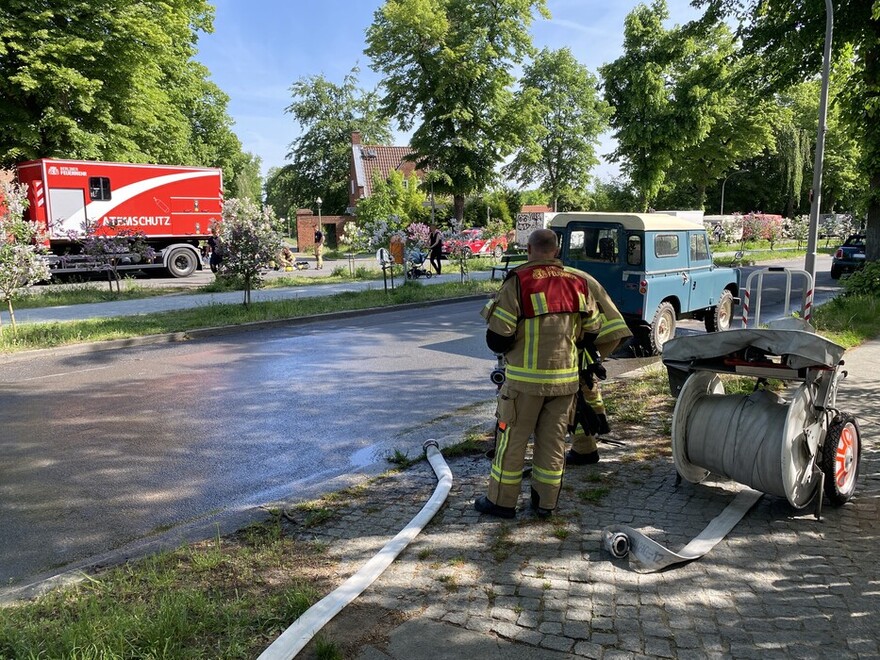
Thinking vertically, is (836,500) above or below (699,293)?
below

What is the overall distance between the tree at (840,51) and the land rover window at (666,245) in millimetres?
5821

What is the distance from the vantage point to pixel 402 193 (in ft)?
147

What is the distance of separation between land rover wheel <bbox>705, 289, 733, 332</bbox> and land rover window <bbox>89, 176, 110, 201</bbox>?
64.9 ft

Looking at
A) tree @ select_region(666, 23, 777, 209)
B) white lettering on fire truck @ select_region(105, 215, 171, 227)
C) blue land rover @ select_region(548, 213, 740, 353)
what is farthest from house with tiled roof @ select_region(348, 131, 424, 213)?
blue land rover @ select_region(548, 213, 740, 353)

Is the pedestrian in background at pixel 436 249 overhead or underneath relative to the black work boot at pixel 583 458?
overhead

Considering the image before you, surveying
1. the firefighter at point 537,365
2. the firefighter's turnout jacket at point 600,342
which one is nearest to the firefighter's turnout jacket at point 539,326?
the firefighter at point 537,365

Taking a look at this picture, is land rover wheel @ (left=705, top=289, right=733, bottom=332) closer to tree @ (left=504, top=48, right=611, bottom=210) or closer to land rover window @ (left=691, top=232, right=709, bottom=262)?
land rover window @ (left=691, top=232, right=709, bottom=262)

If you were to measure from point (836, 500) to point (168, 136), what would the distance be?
32637 millimetres

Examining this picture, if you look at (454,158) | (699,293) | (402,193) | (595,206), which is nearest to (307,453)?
(699,293)

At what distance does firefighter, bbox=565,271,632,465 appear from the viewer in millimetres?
4367

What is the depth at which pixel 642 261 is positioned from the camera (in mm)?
9500

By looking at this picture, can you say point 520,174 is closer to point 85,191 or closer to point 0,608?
point 85,191

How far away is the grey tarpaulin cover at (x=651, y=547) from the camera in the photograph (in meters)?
3.43

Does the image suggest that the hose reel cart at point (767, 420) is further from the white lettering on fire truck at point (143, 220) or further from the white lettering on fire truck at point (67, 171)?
the white lettering on fire truck at point (67, 171)
